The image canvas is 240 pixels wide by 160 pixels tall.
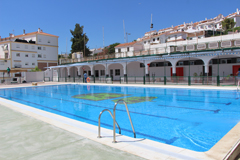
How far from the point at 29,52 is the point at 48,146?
2255 inches

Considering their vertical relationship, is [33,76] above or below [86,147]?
above

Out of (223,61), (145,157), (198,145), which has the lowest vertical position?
(198,145)

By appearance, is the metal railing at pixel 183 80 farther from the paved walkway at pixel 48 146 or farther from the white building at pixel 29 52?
the white building at pixel 29 52

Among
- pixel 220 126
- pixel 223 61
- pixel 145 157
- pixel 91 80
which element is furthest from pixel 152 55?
pixel 145 157

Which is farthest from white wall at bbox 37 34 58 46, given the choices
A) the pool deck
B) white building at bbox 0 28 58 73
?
the pool deck

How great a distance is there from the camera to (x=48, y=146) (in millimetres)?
4512

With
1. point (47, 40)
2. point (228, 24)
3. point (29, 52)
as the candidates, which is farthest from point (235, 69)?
point (228, 24)

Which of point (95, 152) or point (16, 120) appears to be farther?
point (16, 120)

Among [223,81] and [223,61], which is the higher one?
[223,61]

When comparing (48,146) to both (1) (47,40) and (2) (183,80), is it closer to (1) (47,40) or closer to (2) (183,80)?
(2) (183,80)

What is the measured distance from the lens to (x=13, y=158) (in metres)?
3.90

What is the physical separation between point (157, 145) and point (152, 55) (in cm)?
2291

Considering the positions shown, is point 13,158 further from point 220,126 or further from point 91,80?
point 91,80

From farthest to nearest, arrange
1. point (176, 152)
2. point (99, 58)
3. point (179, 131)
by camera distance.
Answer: point (99, 58) → point (179, 131) → point (176, 152)
